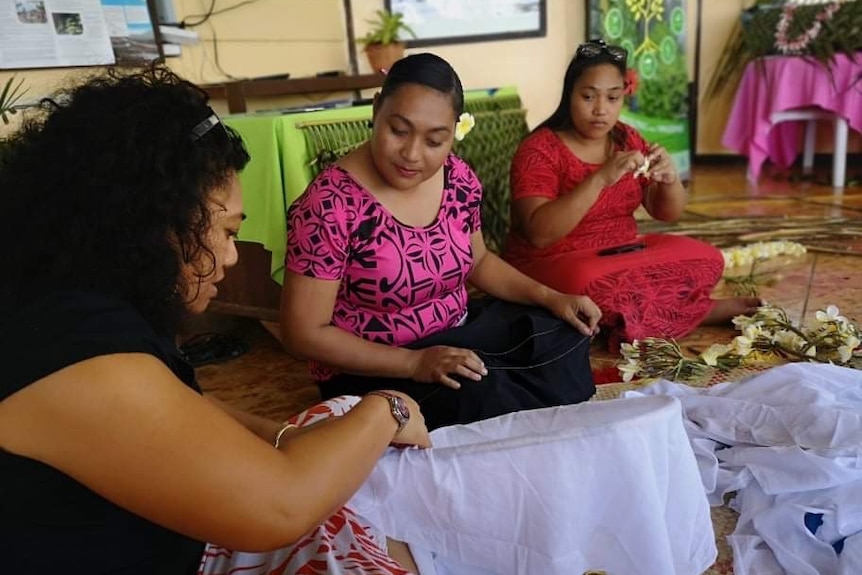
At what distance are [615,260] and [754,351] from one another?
46cm

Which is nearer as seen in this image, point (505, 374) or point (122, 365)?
point (122, 365)

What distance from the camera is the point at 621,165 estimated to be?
200 cm

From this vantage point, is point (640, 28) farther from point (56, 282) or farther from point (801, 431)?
point (56, 282)

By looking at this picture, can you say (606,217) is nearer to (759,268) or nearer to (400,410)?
(759,268)

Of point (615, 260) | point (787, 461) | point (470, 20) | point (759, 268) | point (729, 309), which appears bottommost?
point (759, 268)

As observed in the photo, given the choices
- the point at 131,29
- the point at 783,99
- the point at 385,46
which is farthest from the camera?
the point at 783,99

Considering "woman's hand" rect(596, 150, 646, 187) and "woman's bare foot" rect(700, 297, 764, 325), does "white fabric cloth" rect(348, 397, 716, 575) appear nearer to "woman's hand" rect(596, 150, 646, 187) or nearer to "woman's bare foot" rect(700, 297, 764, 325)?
"woman's hand" rect(596, 150, 646, 187)

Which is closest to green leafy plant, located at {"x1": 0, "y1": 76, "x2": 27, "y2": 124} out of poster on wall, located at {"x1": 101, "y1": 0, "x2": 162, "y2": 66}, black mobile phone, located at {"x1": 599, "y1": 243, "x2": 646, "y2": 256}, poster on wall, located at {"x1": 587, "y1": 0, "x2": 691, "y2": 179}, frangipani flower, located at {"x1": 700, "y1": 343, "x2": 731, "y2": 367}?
poster on wall, located at {"x1": 101, "y1": 0, "x2": 162, "y2": 66}

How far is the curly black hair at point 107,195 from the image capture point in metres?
0.71

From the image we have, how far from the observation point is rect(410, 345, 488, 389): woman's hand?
1.40 metres

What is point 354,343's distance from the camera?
1483 mm

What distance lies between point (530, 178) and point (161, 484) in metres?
Answer: 1.68

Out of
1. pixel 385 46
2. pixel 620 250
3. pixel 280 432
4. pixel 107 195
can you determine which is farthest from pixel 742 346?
pixel 385 46

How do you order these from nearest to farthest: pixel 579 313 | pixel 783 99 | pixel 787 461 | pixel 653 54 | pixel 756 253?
pixel 787 461
pixel 579 313
pixel 756 253
pixel 783 99
pixel 653 54
